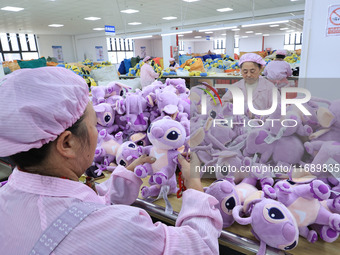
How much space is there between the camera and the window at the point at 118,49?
67.3 feet

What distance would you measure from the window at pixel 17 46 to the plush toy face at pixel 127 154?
17449 mm

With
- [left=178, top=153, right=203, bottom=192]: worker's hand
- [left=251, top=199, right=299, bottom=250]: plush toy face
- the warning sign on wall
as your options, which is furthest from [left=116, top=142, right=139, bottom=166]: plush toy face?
the warning sign on wall

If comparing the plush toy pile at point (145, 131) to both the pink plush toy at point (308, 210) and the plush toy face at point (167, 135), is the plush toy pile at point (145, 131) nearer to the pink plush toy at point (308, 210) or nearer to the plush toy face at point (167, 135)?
the plush toy face at point (167, 135)

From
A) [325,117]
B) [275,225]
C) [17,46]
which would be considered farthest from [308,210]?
[17,46]

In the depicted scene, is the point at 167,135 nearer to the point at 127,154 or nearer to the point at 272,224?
the point at 127,154

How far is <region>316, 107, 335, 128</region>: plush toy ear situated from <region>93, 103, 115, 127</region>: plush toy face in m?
1.43

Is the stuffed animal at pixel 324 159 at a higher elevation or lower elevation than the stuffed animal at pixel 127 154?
higher

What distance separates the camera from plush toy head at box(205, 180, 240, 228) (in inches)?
42.9

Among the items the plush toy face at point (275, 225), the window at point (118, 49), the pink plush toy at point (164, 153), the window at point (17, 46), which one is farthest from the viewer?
the window at point (118, 49)

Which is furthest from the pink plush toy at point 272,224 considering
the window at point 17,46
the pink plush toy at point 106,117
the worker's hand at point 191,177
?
the window at point 17,46

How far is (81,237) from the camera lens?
0.54 metres

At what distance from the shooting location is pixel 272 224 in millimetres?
932

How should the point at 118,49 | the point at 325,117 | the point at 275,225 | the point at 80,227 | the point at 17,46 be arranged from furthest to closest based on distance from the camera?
1. the point at 118,49
2. the point at 17,46
3. the point at 325,117
4. the point at 275,225
5. the point at 80,227

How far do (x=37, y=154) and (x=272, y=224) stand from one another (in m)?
0.82
